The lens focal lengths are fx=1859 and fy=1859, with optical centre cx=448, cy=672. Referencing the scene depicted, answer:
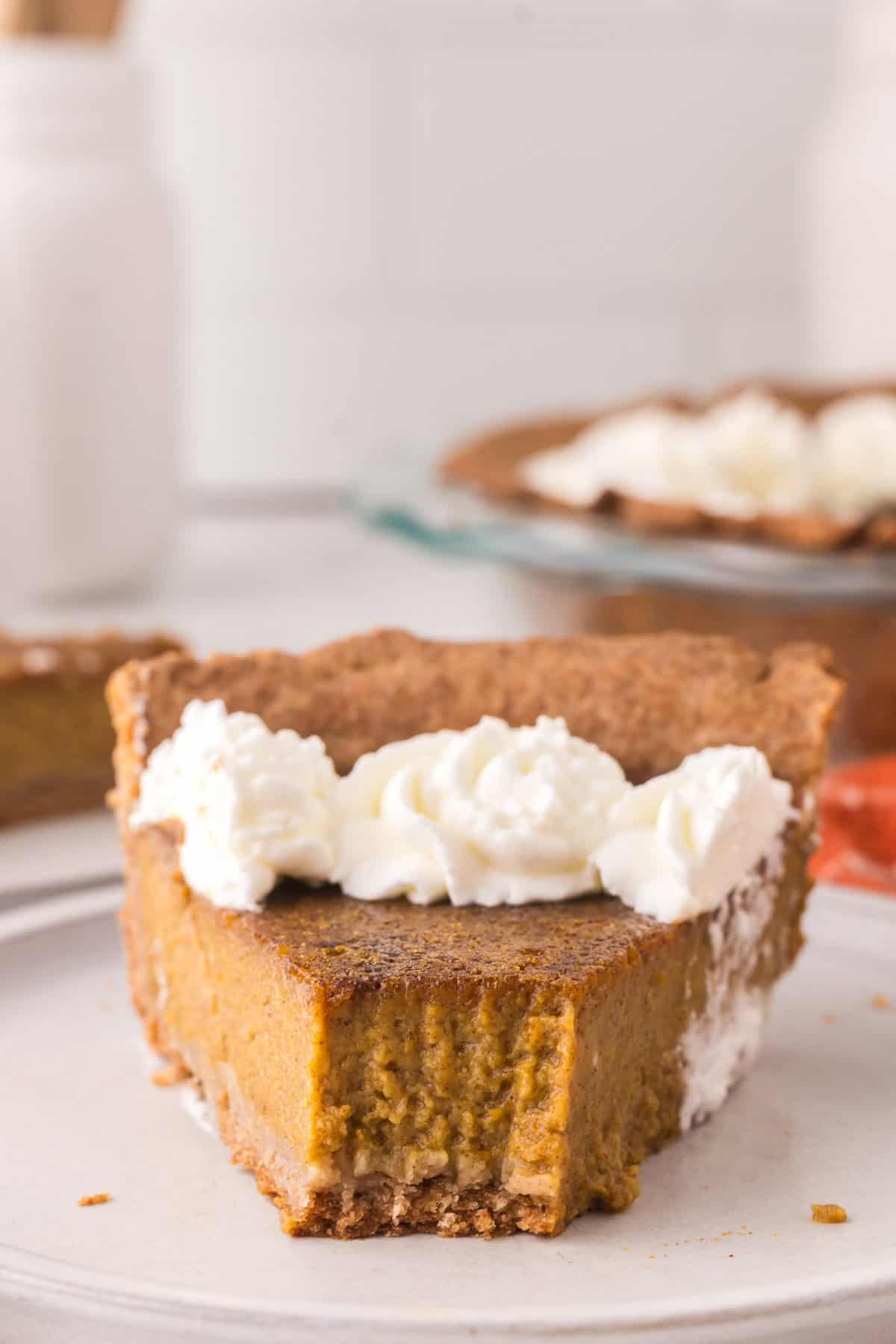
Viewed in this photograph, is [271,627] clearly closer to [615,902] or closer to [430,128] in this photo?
[430,128]

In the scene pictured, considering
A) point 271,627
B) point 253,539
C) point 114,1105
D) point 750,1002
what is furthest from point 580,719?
point 253,539

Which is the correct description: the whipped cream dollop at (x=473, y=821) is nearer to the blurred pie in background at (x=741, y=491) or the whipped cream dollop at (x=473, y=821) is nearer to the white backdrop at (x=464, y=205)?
the blurred pie in background at (x=741, y=491)

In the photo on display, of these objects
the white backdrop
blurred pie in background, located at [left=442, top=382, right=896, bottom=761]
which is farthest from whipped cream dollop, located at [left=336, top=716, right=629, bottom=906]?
the white backdrop

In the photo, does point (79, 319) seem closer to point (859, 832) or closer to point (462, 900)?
point (859, 832)

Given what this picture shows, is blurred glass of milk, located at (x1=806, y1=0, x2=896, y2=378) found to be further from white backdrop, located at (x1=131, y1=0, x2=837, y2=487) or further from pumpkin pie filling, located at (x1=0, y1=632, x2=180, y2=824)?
pumpkin pie filling, located at (x1=0, y1=632, x2=180, y2=824)

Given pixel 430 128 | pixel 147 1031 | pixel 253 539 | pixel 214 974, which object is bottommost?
pixel 253 539

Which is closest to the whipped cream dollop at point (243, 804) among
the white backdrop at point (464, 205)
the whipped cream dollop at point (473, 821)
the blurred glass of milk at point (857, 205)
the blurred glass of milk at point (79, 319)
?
the whipped cream dollop at point (473, 821)

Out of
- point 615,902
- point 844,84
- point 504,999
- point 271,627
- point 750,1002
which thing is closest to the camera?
point 504,999

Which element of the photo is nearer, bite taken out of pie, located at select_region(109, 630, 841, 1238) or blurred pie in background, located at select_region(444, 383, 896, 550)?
bite taken out of pie, located at select_region(109, 630, 841, 1238)
